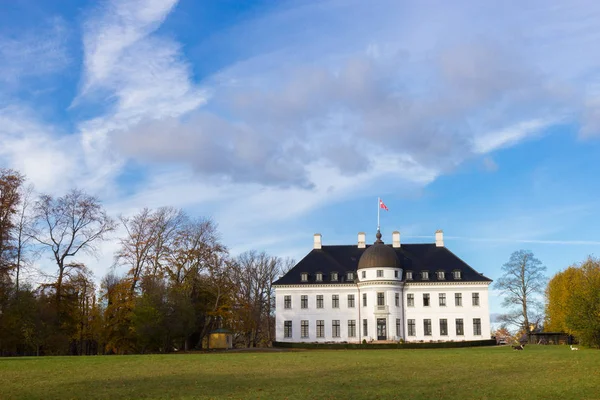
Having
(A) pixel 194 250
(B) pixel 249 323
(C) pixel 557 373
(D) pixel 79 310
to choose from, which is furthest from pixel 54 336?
(C) pixel 557 373

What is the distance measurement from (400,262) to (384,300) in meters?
4.37

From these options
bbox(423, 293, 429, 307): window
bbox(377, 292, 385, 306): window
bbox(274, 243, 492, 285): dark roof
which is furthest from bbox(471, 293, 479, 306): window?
bbox(377, 292, 385, 306): window

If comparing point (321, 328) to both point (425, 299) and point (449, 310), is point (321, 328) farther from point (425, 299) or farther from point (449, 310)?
point (449, 310)

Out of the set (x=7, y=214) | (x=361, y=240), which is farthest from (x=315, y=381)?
(x=361, y=240)

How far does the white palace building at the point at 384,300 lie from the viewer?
58719mm

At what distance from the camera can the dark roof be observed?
60938 millimetres

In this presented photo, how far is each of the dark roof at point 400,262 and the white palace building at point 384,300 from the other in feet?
0.34

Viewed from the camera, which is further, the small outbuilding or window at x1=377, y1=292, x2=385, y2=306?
window at x1=377, y1=292, x2=385, y2=306

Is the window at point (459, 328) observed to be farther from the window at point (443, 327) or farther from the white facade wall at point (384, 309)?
the window at point (443, 327)

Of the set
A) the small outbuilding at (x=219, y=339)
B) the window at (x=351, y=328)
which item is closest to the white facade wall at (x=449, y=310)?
the window at (x=351, y=328)

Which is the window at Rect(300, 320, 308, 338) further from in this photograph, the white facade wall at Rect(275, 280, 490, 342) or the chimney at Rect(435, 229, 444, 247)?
the chimney at Rect(435, 229, 444, 247)

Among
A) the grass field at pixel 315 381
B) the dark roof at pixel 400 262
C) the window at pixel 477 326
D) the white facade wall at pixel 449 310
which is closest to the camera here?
the grass field at pixel 315 381

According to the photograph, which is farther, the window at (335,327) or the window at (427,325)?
the window at (335,327)

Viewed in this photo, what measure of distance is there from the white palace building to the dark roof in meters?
0.10
